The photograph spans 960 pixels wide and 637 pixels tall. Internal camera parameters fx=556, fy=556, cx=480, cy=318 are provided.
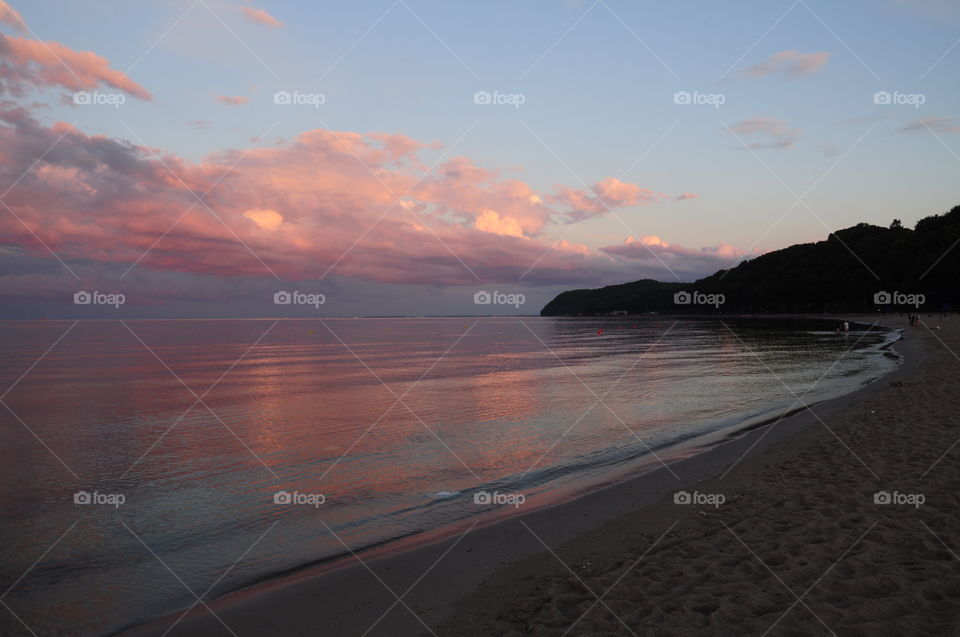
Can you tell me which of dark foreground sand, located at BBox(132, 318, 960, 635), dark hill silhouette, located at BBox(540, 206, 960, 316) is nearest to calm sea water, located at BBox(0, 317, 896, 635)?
dark foreground sand, located at BBox(132, 318, 960, 635)

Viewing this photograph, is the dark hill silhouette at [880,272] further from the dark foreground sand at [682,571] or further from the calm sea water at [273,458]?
the dark foreground sand at [682,571]

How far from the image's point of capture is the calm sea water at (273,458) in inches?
323

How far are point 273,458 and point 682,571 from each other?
36.9ft

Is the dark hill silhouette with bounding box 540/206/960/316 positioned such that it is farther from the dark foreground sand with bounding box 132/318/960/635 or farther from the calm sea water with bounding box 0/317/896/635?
the dark foreground sand with bounding box 132/318/960/635

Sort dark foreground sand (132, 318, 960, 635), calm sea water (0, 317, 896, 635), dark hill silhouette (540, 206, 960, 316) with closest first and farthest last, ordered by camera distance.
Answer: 1. dark foreground sand (132, 318, 960, 635)
2. calm sea water (0, 317, 896, 635)
3. dark hill silhouette (540, 206, 960, 316)

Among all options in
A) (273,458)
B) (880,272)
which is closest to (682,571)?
(273,458)

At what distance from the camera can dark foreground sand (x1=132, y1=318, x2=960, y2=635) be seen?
18.2ft

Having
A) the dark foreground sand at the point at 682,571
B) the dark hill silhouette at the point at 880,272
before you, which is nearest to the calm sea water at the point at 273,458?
the dark foreground sand at the point at 682,571

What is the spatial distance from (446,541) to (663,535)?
3.27 metres

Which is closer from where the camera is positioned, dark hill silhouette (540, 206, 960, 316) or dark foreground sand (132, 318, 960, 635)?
dark foreground sand (132, 318, 960, 635)

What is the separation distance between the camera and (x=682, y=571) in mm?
6621

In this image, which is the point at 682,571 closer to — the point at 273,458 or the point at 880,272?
the point at 273,458

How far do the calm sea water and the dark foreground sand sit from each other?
1.35 metres

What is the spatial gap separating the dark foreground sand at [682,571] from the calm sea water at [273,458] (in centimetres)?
135
